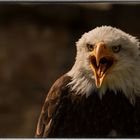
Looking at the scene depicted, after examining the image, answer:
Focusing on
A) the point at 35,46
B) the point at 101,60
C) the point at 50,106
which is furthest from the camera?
the point at 35,46

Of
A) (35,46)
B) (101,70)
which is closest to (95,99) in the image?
(101,70)

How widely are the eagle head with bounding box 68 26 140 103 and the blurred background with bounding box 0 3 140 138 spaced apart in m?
0.19

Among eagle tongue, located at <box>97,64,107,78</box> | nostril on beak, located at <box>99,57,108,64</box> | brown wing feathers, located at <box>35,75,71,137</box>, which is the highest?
nostril on beak, located at <box>99,57,108,64</box>

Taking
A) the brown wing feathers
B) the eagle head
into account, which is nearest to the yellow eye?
the eagle head

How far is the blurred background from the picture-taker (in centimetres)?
454

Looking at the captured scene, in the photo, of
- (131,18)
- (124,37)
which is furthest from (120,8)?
(124,37)

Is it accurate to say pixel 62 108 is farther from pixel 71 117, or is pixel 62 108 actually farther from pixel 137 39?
pixel 137 39

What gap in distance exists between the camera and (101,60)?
4156 mm

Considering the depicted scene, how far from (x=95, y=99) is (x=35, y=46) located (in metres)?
0.55

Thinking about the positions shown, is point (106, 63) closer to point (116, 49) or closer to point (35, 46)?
point (116, 49)

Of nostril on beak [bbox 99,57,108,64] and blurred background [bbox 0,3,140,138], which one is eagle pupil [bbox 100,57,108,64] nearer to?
nostril on beak [bbox 99,57,108,64]

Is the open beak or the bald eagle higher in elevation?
the open beak

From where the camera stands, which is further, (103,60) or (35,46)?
(35,46)

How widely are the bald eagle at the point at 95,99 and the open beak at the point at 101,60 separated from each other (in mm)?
12
